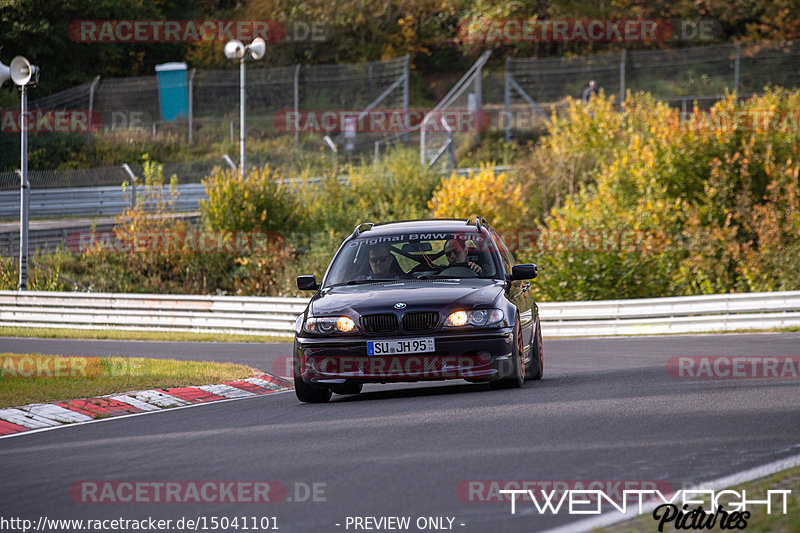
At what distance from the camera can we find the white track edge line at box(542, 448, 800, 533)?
5625 mm

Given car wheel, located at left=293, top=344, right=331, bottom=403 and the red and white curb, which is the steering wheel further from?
the red and white curb

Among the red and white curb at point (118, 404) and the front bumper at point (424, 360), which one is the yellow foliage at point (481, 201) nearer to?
the red and white curb at point (118, 404)

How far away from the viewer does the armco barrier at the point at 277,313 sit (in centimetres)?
2175

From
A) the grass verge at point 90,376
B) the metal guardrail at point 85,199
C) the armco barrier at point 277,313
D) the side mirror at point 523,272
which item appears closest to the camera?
the side mirror at point 523,272

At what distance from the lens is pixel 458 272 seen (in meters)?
11.9

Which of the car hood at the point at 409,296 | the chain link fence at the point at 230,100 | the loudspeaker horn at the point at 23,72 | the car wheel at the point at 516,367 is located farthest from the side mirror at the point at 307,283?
the chain link fence at the point at 230,100

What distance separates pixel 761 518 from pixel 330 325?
575cm

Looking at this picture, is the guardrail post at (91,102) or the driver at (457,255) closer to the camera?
the driver at (457,255)

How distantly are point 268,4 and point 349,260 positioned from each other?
50643 mm

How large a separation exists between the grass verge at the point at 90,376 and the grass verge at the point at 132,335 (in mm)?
7412

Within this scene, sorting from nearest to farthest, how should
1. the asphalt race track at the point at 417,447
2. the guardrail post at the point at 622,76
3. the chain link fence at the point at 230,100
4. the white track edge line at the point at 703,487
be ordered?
1. the white track edge line at the point at 703,487
2. the asphalt race track at the point at 417,447
3. the guardrail post at the point at 622,76
4. the chain link fence at the point at 230,100

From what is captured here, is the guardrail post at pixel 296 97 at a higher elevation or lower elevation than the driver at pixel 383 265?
higher

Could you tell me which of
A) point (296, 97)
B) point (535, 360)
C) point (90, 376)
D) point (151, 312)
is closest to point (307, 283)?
point (535, 360)

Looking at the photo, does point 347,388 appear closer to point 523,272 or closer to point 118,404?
point 523,272
